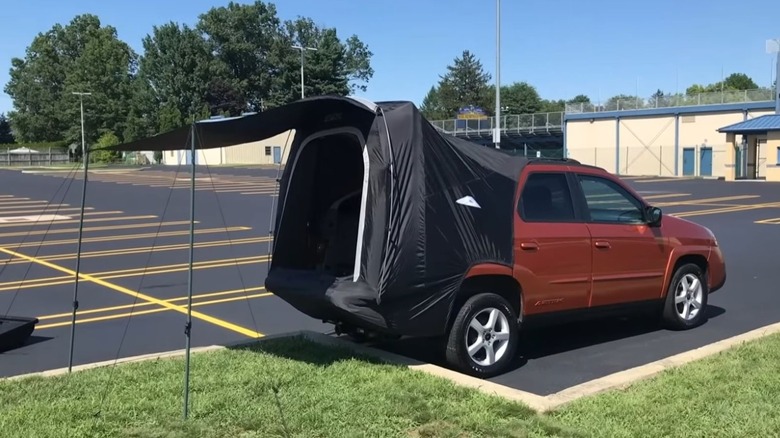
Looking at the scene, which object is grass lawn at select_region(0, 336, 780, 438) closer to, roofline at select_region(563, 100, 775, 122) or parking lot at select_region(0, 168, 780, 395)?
parking lot at select_region(0, 168, 780, 395)

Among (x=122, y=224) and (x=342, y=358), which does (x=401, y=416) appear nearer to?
(x=342, y=358)

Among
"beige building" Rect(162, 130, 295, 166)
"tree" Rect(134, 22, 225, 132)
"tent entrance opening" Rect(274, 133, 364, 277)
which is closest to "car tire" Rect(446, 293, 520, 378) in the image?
"tent entrance opening" Rect(274, 133, 364, 277)

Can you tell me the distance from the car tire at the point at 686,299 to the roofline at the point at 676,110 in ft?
144

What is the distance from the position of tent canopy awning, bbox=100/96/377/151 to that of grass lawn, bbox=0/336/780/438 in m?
1.78

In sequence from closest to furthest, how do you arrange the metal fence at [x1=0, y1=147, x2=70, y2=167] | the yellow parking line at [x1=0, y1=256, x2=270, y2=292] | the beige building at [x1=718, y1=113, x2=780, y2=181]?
1. the yellow parking line at [x1=0, y1=256, x2=270, y2=292]
2. the beige building at [x1=718, y1=113, x2=780, y2=181]
3. the metal fence at [x1=0, y1=147, x2=70, y2=167]

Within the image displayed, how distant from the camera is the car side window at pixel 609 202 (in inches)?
287

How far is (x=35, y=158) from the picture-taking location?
91.8 m

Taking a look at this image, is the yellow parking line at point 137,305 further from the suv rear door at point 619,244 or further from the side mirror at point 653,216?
the side mirror at point 653,216

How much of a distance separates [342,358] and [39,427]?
2422mm

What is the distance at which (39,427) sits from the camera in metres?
4.73

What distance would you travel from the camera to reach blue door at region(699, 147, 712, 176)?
4906 cm

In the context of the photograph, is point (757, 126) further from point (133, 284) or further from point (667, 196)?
point (133, 284)

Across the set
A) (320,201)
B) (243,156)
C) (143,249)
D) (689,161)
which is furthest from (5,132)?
(320,201)

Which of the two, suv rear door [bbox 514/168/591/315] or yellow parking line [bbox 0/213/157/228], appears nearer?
suv rear door [bbox 514/168/591/315]
